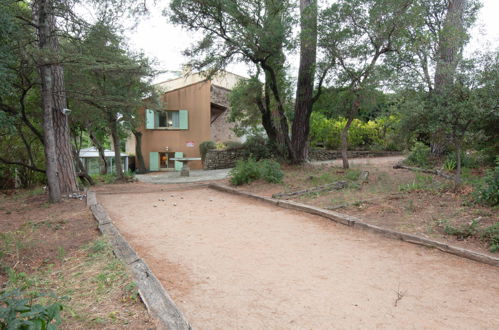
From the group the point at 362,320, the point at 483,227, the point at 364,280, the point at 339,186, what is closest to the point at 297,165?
the point at 339,186

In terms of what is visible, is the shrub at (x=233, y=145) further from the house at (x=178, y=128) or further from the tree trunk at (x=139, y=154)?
the tree trunk at (x=139, y=154)

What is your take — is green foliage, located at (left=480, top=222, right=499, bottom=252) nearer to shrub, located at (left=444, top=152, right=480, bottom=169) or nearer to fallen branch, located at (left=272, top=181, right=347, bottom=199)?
fallen branch, located at (left=272, top=181, right=347, bottom=199)

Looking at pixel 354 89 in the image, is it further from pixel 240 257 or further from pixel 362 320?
pixel 362 320

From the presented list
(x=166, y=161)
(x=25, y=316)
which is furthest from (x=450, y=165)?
(x=166, y=161)

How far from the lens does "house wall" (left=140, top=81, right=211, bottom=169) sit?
20.0m

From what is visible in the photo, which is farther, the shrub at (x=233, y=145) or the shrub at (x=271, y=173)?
the shrub at (x=233, y=145)

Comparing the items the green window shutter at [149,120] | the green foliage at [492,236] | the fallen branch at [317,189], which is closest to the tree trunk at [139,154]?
the green window shutter at [149,120]

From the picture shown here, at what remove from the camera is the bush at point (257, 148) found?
16.1 metres

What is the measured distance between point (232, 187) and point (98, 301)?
735cm

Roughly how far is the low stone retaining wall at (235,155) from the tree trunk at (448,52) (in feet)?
22.2

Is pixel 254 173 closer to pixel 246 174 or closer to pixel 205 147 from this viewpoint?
pixel 246 174

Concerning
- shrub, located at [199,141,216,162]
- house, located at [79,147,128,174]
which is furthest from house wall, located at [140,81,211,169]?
house, located at [79,147,128,174]

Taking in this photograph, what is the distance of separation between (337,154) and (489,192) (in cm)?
1326

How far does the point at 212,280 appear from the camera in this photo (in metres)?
3.32
